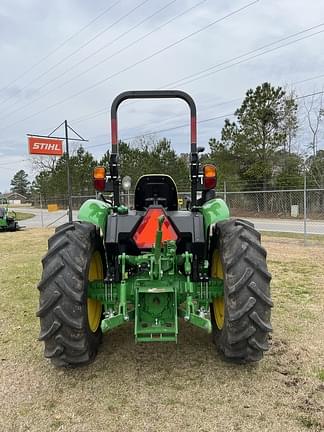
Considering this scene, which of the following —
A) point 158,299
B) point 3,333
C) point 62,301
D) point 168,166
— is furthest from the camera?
point 168,166

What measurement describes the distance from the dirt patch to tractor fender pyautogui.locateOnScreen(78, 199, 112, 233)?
48.9 inches

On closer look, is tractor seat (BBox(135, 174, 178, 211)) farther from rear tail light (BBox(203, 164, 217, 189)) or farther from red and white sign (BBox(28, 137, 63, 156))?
red and white sign (BBox(28, 137, 63, 156))

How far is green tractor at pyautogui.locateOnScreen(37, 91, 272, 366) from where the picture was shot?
10.5ft

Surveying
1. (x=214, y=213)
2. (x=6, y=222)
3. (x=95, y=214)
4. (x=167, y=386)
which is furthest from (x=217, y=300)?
(x=6, y=222)

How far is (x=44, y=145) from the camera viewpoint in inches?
866

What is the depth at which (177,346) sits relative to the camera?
4043 mm

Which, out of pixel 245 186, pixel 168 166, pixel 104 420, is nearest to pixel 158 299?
pixel 104 420

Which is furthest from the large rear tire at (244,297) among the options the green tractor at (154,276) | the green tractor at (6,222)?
the green tractor at (6,222)

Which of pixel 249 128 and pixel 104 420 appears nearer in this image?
pixel 104 420

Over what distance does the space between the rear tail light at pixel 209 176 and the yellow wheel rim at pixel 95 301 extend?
4.16 ft

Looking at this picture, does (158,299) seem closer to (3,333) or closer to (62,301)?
(62,301)

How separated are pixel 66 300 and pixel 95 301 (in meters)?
0.73

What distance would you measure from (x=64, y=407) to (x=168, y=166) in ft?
101

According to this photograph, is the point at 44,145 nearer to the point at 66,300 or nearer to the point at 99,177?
the point at 99,177
